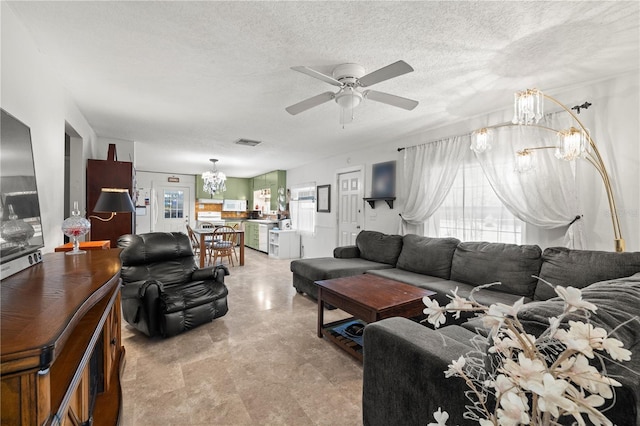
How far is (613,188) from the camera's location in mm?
2445

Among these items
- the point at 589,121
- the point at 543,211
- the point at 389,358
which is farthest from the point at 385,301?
the point at 589,121

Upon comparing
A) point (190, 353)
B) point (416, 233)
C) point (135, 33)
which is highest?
point (135, 33)

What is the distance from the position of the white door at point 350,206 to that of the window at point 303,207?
104 cm

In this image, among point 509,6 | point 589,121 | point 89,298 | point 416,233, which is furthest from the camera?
point 416,233

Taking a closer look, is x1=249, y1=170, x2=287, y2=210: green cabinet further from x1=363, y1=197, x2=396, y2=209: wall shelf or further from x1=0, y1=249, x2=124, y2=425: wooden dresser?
x1=0, y1=249, x2=124, y2=425: wooden dresser

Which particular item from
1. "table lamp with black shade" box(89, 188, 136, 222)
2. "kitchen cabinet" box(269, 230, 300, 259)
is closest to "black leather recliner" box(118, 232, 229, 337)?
"table lamp with black shade" box(89, 188, 136, 222)

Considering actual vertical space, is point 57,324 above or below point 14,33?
below

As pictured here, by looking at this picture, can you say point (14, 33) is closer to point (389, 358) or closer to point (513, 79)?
point (389, 358)

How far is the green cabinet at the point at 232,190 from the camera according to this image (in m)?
8.79

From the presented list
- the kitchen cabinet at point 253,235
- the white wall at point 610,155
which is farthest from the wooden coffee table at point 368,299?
the kitchen cabinet at point 253,235

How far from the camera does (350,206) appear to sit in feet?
17.9

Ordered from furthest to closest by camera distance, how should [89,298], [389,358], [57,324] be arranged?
[389,358], [89,298], [57,324]

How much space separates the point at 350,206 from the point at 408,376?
14.0 ft

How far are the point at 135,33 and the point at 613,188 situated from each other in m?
4.02
